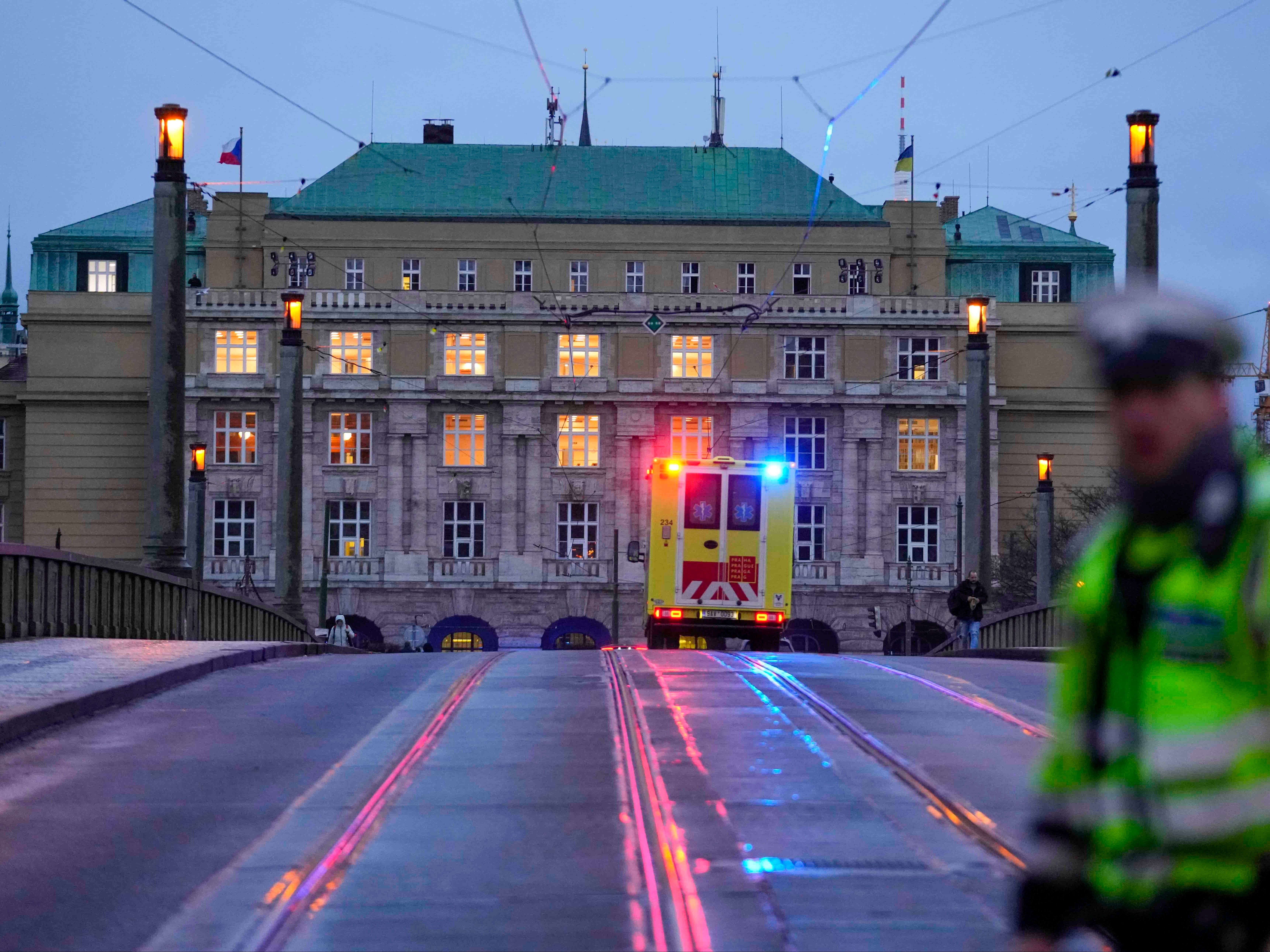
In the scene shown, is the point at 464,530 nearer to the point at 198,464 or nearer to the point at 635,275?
the point at 635,275

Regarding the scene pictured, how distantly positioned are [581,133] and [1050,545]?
44467 mm

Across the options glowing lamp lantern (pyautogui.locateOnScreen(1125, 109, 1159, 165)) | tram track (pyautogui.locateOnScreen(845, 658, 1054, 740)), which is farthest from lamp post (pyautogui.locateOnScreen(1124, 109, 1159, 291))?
tram track (pyautogui.locateOnScreen(845, 658, 1054, 740))

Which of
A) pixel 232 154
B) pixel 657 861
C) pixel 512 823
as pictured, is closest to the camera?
pixel 657 861

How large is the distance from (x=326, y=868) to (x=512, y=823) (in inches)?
59.5

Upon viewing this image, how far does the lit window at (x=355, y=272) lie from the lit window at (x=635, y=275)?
10407 millimetres

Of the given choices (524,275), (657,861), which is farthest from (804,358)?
(657,861)

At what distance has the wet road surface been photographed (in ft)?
23.6

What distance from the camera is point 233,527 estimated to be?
70750 mm

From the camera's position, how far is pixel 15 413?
75625 mm

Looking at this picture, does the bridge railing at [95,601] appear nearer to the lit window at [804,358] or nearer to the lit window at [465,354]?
the lit window at [465,354]

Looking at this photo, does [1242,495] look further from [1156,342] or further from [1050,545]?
[1050,545]

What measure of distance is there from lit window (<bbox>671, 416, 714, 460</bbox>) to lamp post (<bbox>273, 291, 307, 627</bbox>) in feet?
118

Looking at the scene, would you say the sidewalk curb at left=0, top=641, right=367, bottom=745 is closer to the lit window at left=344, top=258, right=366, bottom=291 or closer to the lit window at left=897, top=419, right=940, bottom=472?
the lit window at left=897, top=419, right=940, bottom=472

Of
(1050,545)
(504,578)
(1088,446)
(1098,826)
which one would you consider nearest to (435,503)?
(504,578)
